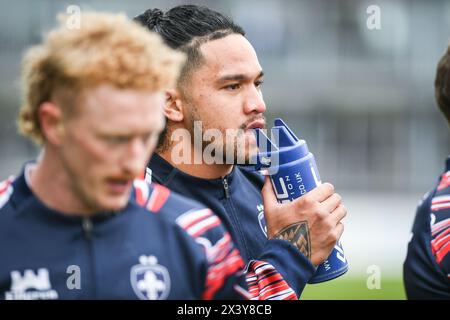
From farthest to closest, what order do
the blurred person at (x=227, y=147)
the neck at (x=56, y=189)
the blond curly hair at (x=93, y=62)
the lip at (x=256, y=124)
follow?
the lip at (x=256, y=124)
the blurred person at (x=227, y=147)
the neck at (x=56, y=189)
the blond curly hair at (x=93, y=62)

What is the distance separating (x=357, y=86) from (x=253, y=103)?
21045mm

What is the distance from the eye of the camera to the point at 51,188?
7.72 feet

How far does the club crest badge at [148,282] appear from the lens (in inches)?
93.4

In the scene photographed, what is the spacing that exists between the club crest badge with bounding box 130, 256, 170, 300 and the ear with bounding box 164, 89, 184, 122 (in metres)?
1.22

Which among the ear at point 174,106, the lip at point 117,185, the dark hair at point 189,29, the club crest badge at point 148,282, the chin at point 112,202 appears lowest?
the club crest badge at point 148,282

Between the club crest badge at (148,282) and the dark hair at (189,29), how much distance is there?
1213 mm

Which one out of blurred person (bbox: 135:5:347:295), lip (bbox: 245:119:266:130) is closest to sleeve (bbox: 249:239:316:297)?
blurred person (bbox: 135:5:347:295)

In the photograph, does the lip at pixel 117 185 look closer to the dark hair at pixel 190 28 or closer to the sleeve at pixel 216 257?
the sleeve at pixel 216 257

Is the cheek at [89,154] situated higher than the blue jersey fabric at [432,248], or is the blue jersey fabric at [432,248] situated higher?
the cheek at [89,154]

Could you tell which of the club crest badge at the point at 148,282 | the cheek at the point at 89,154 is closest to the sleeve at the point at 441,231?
the club crest badge at the point at 148,282

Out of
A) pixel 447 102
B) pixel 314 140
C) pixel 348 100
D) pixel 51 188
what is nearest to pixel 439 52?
pixel 348 100

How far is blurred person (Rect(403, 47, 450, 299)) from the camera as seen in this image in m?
3.77

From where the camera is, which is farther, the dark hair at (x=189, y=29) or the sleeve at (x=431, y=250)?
the sleeve at (x=431, y=250)
